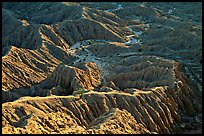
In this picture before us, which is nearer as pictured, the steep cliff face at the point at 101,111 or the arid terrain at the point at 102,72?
the steep cliff face at the point at 101,111

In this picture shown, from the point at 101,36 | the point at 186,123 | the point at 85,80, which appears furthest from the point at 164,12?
the point at 186,123

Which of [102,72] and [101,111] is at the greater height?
[101,111]

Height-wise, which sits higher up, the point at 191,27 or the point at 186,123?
the point at 191,27

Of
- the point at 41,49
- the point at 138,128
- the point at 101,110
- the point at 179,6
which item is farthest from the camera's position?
the point at 179,6

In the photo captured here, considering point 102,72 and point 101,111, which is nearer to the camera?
point 101,111

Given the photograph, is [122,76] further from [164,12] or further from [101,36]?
[164,12]

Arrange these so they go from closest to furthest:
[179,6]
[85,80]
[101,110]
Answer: [101,110] < [85,80] < [179,6]

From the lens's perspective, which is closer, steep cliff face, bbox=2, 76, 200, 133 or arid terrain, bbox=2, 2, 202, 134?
steep cliff face, bbox=2, 76, 200, 133

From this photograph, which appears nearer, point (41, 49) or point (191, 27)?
point (41, 49)
